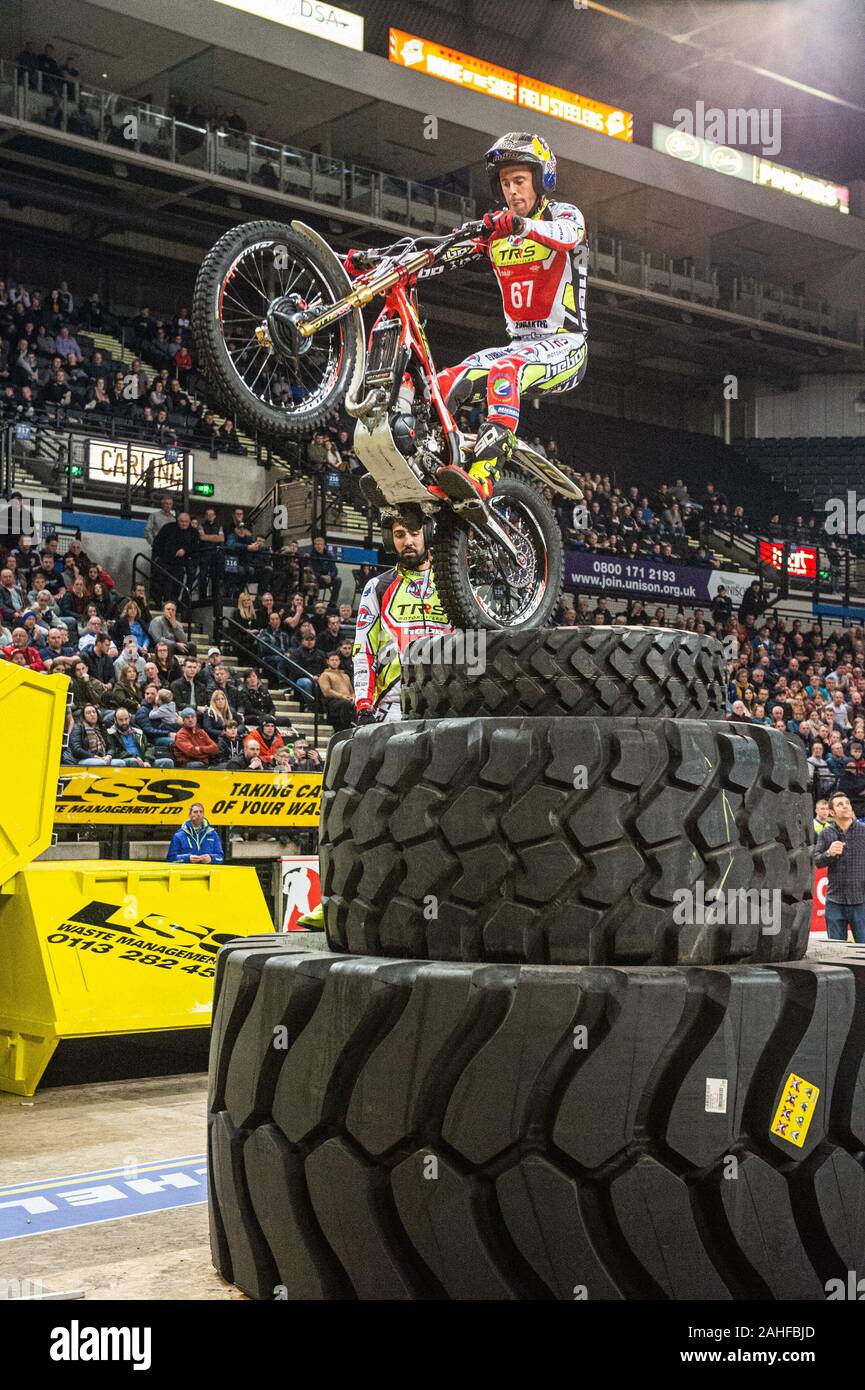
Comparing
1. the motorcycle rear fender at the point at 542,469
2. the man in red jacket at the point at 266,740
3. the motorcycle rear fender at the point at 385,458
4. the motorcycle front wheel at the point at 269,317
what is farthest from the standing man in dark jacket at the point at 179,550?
the motorcycle rear fender at the point at 385,458

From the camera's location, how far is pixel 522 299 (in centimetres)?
733

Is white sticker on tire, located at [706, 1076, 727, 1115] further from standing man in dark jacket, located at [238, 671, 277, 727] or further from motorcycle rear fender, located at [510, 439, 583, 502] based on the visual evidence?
standing man in dark jacket, located at [238, 671, 277, 727]

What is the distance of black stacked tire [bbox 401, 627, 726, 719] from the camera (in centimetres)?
417

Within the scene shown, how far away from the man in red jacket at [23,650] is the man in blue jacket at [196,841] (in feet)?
9.79

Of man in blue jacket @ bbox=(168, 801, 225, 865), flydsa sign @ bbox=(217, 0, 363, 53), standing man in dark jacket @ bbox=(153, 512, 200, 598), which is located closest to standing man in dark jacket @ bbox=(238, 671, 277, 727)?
standing man in dark jacket @ bbox=(153, 512, 200, 598)

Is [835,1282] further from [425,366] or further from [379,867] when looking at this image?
[425,366]

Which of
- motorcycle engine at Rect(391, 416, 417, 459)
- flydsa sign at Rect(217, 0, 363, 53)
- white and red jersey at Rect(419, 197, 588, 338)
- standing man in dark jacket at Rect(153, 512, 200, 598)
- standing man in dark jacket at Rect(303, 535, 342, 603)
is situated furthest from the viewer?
flydsa sign at Rect(217, 0, 363, 53)

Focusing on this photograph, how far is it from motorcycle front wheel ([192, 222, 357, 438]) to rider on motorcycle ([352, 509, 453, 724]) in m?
0.83

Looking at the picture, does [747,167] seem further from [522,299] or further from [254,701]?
[522,299]

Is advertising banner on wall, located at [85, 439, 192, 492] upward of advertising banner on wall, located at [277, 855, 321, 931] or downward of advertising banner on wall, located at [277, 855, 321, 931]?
upward

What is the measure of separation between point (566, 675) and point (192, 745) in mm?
9636
